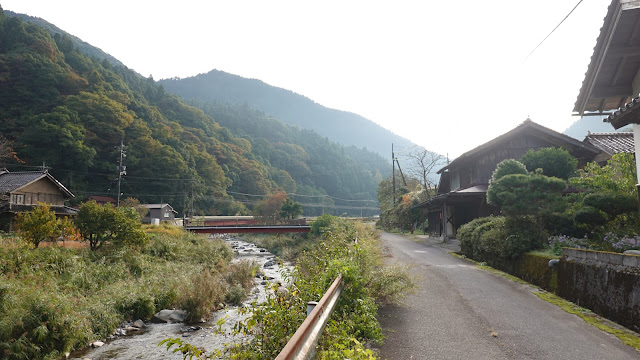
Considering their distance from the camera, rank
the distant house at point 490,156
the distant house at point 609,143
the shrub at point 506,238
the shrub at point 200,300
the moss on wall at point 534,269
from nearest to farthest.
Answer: the moss on wall at point 534,269
the shrub at point 506,238
the shrub at point 200,300
the distant house at point 609,143
the distant house at point 490,156

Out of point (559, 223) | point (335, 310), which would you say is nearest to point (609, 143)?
point (559, 223)

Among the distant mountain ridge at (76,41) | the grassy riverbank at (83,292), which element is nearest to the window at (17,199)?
the grassy riverbank at (83,292)

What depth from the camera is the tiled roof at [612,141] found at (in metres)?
19.2

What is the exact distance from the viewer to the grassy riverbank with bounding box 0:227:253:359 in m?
9.73

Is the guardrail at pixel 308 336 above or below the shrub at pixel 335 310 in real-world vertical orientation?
above

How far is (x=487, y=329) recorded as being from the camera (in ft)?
19.9

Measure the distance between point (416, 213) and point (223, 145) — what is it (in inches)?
2339

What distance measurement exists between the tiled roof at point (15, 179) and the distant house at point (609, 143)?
41.1 meters

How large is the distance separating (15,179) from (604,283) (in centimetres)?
3945

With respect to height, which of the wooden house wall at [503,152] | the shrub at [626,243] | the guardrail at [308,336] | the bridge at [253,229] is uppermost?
the wooden house wall at [503,152]

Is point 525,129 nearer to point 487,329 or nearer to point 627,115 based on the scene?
point 627,115

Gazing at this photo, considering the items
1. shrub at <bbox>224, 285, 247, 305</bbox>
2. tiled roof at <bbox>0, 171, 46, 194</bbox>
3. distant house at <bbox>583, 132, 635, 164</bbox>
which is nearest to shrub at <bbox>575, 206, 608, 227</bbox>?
distant house at <bbox>583, 132, 635, 164</bbox>

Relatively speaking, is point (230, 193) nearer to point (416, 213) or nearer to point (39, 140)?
point (39, 140)

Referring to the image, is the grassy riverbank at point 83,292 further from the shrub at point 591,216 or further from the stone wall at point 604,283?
the shrub at point 591,216
